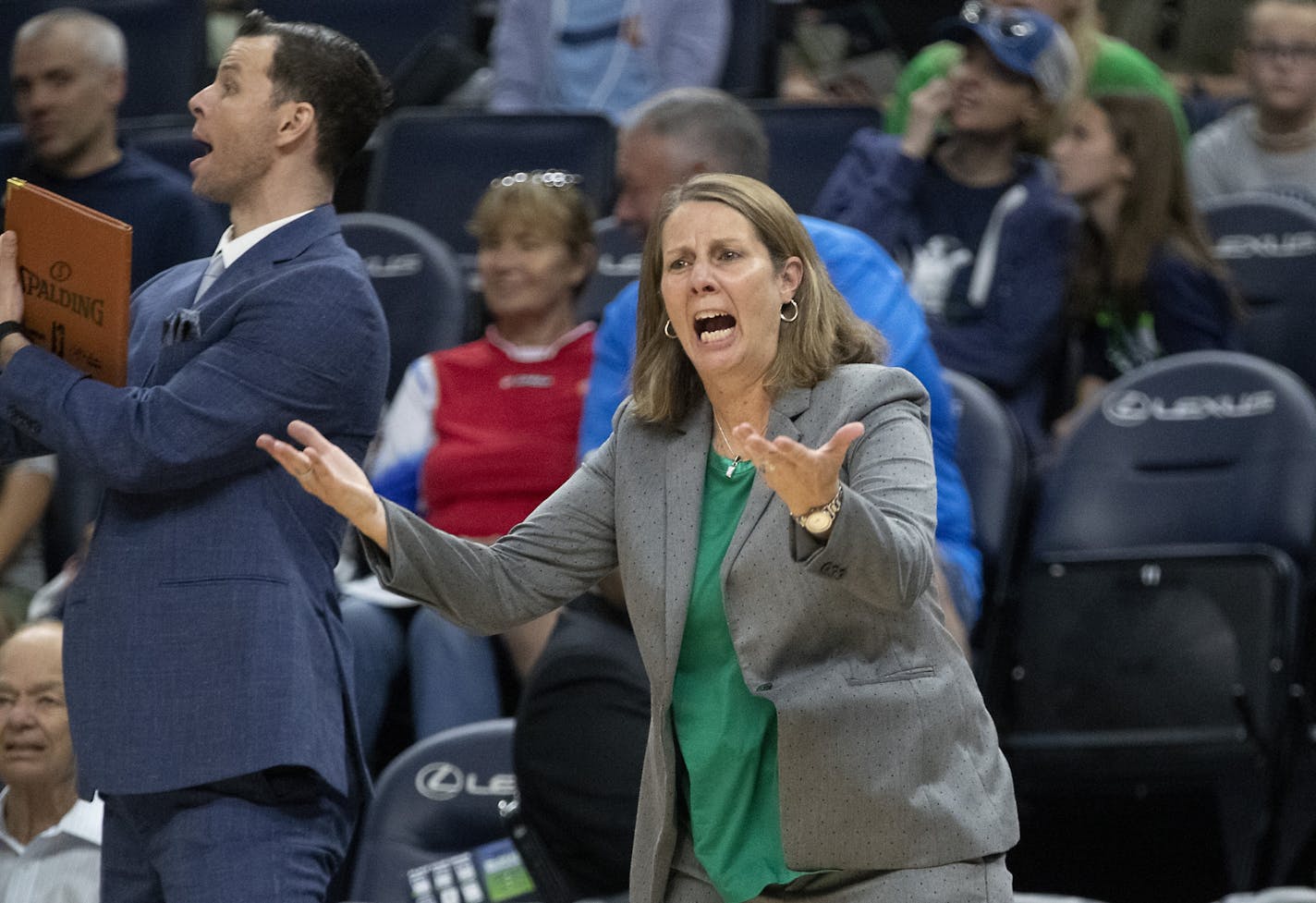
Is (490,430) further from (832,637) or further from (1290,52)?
(1290,52)

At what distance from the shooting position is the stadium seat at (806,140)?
5.47 meters

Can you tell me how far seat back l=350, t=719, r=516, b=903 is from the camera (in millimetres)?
3557

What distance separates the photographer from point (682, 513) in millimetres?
2246

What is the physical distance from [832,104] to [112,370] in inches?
133

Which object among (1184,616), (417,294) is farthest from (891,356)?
(417,294)

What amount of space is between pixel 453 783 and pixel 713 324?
155cm

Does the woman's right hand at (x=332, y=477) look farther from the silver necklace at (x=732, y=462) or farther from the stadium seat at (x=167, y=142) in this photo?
the stadium seat at (x=167, y=142)

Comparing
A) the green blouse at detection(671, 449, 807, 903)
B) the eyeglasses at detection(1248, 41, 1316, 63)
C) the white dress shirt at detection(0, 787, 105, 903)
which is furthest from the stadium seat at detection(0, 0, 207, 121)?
the green blouse at detection(671, 449, 807, 903)

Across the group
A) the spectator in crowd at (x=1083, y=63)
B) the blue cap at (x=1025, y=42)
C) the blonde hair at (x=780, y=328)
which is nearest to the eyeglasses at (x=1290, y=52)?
the spectator in crowd at (x=1083, y=63)

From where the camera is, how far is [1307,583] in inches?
167

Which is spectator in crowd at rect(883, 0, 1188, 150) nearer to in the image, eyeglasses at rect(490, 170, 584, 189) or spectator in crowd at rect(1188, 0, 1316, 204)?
spectator in crowd at rect(1188, 0, 1316, 204)

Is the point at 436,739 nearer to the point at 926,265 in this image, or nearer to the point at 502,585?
the point at 502,585

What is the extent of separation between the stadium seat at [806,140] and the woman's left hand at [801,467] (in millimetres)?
3573

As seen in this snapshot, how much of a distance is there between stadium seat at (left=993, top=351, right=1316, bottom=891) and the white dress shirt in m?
1.83
